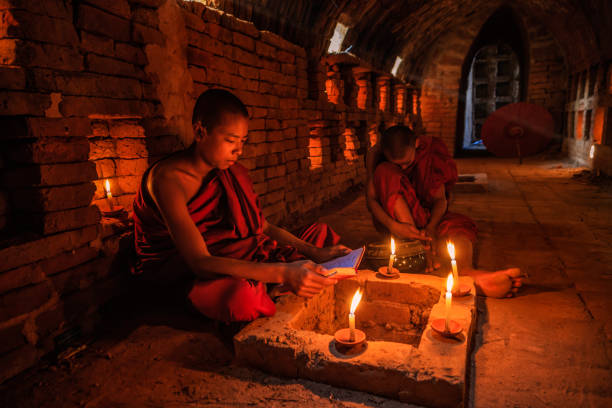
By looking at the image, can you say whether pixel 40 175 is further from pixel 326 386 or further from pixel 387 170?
pixel 387 170

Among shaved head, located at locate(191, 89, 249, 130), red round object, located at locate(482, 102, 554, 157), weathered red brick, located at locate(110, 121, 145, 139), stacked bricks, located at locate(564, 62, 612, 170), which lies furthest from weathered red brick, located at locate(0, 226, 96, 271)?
red round object, located at locate(482, 102, 554, 157)

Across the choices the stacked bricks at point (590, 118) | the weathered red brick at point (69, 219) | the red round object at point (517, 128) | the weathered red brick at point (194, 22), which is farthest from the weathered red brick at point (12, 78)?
the red round object at point (517, 128)

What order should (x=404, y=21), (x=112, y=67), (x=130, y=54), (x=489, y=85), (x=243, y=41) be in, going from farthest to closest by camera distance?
(x=489, y=85)
(x=404, y=21)
(x=243, y=41)
(x=130, y=54)
(x=112, y=67)

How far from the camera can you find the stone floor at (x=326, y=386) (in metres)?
1.93

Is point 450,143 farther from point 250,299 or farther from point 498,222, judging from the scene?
point 250,299

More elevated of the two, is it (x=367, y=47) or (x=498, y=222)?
(x=367, y=47)

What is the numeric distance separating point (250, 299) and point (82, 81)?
186 centimetres

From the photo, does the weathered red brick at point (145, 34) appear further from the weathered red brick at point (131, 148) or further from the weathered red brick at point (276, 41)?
the weathered red brick at point (276, 41)

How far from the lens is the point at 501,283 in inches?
118

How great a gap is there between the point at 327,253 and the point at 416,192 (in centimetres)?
146

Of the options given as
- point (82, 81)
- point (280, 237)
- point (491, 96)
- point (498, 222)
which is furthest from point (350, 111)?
point (491, 96)

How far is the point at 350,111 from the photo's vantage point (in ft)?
29.1

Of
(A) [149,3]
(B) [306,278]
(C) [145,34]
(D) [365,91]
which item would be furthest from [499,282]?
(D) [365,91]

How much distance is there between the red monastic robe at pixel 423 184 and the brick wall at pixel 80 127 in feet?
6.51
